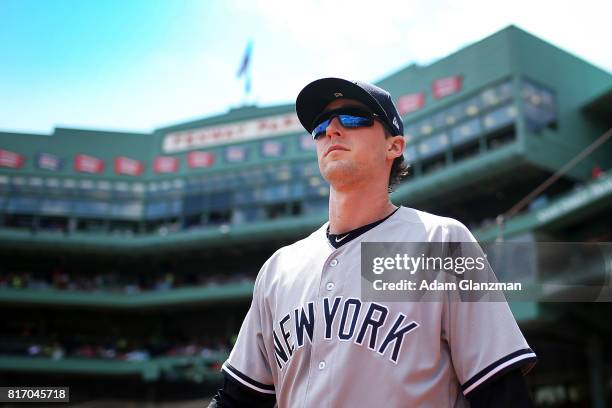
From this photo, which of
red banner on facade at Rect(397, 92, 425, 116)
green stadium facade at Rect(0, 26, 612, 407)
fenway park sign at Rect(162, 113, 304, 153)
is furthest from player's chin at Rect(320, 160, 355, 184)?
fenway park sign at Rect(162, 113, 304, 153)

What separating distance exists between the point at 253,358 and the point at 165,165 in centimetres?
3360

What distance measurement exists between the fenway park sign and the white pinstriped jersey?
3018 centimetres

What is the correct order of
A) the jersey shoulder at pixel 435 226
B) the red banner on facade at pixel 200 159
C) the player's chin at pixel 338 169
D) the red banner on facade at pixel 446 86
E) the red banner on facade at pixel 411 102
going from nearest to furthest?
the jersey shoulder at pixel 435 226 < the player's chin at pixel 338 169 < the red banner on facade at pixel 446 86 < the red banner on facade at pixel 411 102 < the red banner on facade at pixel 200 159

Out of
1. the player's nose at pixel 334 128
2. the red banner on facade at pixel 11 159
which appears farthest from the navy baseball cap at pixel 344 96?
the red banner on facade at pixel 11 159

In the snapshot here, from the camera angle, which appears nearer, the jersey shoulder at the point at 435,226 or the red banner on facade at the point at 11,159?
the jersey shoulder at the point at 435,226

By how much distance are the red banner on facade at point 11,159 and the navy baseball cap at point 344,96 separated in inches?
1385

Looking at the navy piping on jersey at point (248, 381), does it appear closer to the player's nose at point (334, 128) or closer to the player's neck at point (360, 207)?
the player's neck at point (360, 207)

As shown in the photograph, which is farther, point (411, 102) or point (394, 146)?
point (411, 102)

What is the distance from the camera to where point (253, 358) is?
2.22 meters

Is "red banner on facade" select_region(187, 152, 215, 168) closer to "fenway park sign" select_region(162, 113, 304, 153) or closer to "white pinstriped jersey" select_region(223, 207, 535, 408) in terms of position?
"fenway park sign" select_region(162, 113, 304, 153)

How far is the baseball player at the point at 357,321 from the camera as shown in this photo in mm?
1779

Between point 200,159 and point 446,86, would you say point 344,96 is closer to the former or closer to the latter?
point 446,86

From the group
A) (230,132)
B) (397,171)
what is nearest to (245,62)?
(230,132)

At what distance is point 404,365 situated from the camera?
71.0 inches
